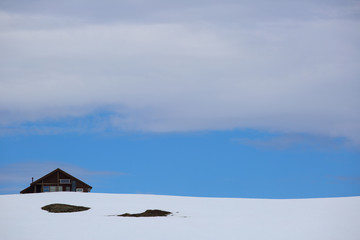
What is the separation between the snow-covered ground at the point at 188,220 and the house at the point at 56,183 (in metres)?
25.5

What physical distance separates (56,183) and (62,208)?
1236 inches

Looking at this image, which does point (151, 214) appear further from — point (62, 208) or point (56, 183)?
point (56, 183)

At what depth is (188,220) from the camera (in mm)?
27766

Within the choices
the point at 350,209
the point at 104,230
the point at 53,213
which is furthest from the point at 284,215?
the point at 53,213

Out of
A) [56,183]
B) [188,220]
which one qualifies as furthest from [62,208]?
[56,183]

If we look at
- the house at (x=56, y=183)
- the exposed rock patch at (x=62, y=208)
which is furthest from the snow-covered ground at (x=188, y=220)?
the house at (x=56, y=183)

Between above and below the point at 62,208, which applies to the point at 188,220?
below

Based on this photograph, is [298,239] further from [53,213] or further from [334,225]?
[53,213]

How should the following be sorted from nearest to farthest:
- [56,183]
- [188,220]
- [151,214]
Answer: [188,220] < [151,214] < [56,183]

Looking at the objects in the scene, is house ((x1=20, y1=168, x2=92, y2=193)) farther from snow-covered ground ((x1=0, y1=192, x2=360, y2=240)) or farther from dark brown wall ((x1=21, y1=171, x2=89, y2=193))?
snow-covered ground ((x1=0, y1=192, x2=360, y2=240))

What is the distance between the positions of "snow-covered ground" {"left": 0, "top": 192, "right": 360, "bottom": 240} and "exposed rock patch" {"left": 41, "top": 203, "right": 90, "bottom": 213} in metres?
0.71

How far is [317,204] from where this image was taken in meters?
33.5

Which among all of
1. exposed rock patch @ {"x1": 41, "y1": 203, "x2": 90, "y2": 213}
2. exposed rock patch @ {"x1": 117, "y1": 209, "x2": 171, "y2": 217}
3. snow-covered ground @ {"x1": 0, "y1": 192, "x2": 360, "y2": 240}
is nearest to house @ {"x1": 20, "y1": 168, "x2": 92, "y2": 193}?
snow-covered ground @ {"x1": 0, "y1": 192, "x2": 360, "y2": 240}

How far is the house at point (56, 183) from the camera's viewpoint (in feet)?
206
